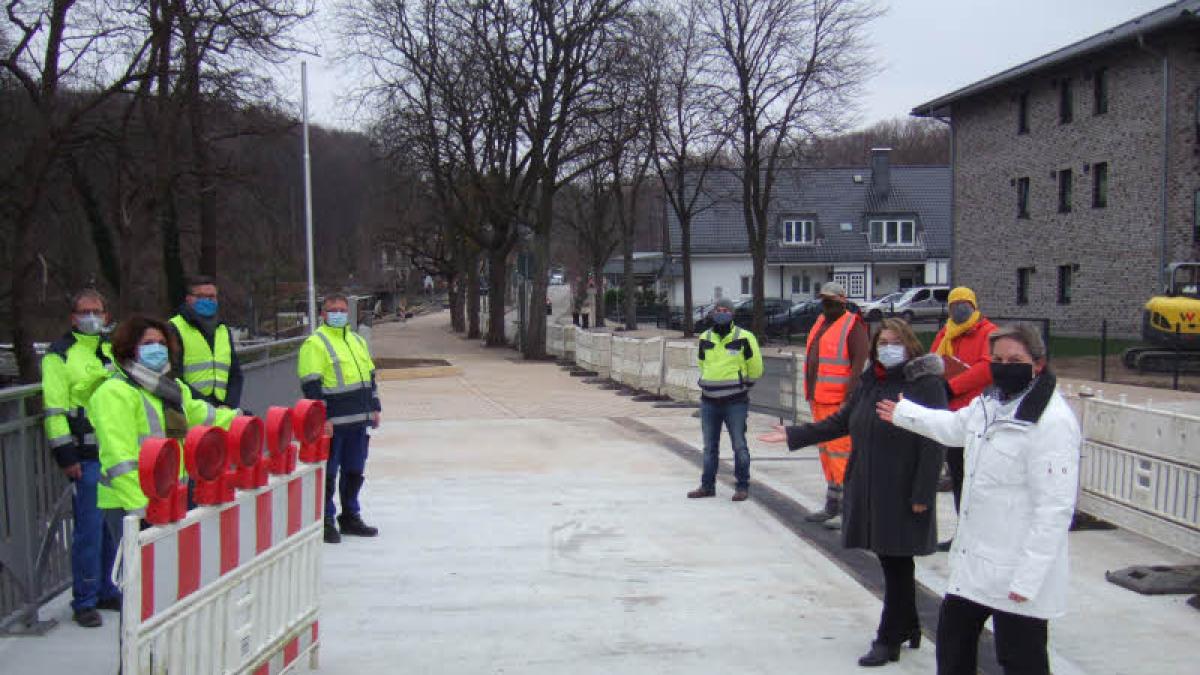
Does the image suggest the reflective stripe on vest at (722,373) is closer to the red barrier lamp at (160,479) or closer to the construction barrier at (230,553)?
the construction barrier at (230,553)

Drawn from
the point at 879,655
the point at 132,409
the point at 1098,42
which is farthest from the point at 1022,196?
the point at 132,409

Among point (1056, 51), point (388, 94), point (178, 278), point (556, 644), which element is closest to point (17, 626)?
point (556, 644)

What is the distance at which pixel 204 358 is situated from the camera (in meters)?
7.09

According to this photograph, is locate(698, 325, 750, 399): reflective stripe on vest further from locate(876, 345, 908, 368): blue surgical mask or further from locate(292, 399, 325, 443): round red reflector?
locate(292, 399, 325, 443): round red reflector

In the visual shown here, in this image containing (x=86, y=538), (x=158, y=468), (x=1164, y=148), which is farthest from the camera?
(x=1164, y=148)

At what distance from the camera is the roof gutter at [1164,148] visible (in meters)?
31.6

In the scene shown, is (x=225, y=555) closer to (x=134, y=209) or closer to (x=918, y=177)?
(x=134, y=209)

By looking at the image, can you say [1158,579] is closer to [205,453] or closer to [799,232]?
[205,453]

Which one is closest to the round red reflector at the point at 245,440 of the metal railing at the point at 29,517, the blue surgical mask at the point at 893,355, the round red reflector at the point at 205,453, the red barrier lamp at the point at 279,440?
the round red reflector at the point at 205,453

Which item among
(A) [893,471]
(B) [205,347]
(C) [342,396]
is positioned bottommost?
(A) [893,471]

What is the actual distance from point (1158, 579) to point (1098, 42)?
3163cm

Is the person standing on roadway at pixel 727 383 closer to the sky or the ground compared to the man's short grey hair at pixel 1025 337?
closer to the ground

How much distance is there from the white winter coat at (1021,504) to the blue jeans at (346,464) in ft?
15.8

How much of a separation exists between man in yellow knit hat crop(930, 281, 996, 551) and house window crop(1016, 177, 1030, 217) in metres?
33.9
